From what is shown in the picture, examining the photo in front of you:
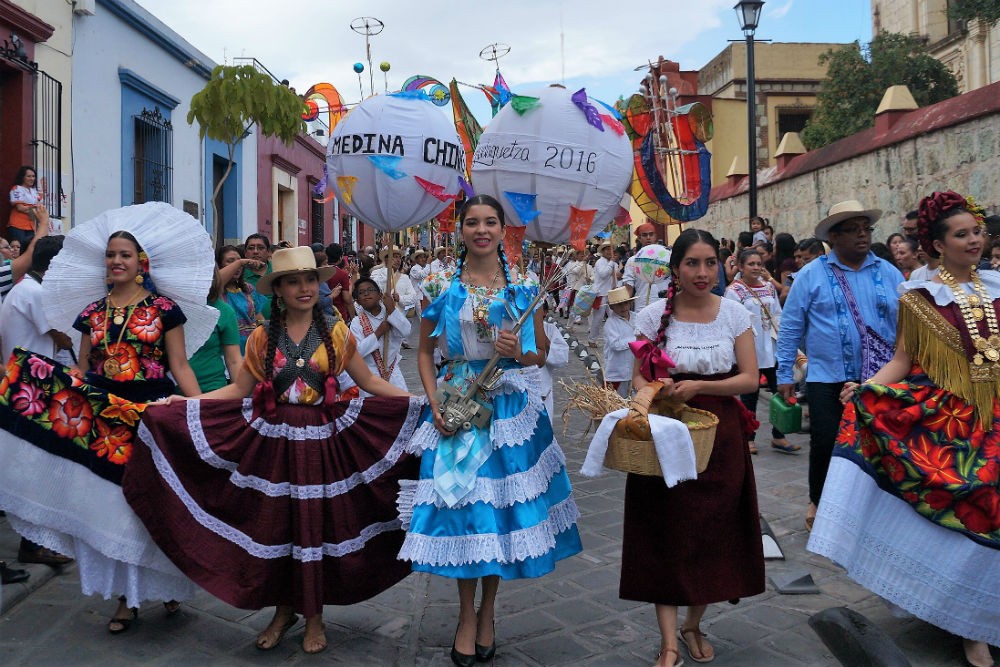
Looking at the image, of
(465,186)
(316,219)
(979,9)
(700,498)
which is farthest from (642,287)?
(316,219)

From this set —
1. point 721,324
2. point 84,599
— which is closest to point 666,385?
point 721,324

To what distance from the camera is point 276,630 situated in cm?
394

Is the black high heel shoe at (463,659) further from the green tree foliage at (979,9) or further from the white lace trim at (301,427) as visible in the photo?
the green tree foliage at (979,9)

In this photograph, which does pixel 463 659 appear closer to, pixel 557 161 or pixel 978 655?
pixel 978 655

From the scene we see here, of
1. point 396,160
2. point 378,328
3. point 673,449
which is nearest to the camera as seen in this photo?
point 673,449

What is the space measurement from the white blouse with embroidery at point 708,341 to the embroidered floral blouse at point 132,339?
2341 mm

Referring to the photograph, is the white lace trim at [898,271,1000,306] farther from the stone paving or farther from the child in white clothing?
the child in white clothing

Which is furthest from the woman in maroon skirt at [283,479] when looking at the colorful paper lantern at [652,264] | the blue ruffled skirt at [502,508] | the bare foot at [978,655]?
the colorful paper lantern at [652,264]

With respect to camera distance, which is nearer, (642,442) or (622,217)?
(642,442)

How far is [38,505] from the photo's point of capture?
406 cm

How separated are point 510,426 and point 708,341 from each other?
0.91m

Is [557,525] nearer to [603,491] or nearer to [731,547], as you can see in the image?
[731,547]

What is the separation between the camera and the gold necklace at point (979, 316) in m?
3.82

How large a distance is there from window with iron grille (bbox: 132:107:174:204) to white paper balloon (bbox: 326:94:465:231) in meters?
8.21
